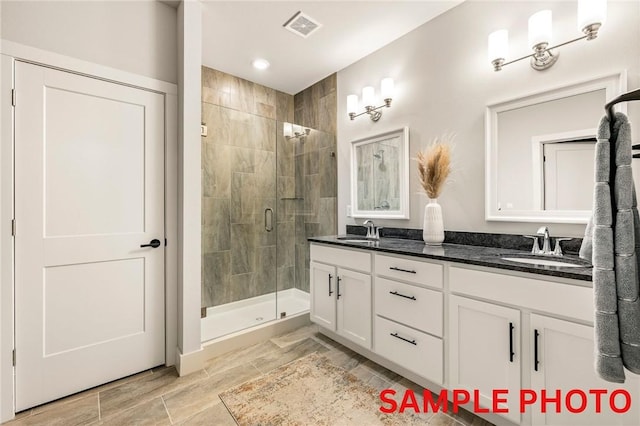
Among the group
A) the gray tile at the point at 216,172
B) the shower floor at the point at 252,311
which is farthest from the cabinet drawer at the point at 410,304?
the gray tile at the point at 216,172

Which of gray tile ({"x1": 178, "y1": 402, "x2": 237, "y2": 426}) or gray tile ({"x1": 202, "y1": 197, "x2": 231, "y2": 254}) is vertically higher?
gray tile ({"x1": 202, "y1": 197, "x2": 231, "y2": 254})

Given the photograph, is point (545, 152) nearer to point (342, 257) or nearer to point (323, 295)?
point (342, 257)

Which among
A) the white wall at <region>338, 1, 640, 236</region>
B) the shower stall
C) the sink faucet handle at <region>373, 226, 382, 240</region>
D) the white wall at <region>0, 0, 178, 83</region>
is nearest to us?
the white wall at <region>338, 1, 640, 236</region>

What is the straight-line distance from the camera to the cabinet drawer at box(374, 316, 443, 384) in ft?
5.50

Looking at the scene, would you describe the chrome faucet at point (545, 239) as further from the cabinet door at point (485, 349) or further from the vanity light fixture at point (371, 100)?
the vanity light fixture at point (371, 100)

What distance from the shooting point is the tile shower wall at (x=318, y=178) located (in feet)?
10.6

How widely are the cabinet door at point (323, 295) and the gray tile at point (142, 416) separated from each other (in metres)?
1.26

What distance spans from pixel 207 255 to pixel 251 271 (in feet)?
1.56

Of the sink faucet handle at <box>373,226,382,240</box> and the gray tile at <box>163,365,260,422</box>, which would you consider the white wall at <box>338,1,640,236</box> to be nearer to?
the sink faucet handle at <box>373,226,382,240</box>

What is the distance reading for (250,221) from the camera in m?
2.99

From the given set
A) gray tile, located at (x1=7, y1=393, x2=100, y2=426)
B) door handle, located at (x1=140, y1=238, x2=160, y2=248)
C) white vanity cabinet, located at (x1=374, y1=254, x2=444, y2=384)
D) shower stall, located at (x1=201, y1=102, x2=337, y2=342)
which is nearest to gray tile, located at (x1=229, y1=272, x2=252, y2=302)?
shower stall, located at (x1=201, y1=102, x2=337, y2=342)

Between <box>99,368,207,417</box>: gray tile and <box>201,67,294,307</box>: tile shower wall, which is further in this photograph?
<box>201,67,294,307</box>: tile shower wall

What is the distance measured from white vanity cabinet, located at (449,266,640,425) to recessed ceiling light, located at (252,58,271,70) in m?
2.65

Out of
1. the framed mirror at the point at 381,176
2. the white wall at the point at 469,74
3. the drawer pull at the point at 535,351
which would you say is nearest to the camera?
the drawer pull at the point at 535,351
